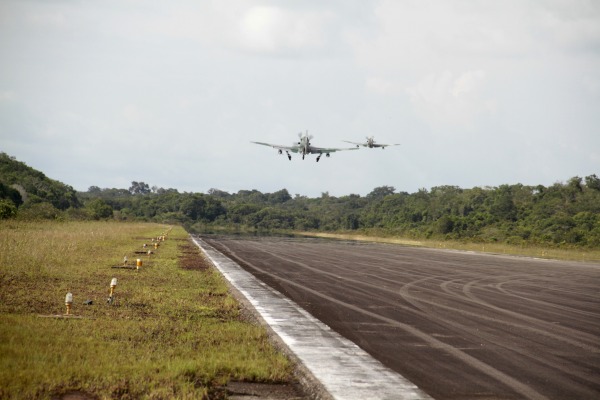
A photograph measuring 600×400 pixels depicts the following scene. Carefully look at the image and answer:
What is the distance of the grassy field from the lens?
8781 mm

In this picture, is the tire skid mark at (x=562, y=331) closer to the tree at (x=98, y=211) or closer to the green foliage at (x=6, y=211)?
the green foliage at (x=6, y=211)

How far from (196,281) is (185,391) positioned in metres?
15.3

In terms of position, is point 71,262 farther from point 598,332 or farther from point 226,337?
point 598,332

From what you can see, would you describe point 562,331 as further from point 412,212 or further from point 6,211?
point 412,212

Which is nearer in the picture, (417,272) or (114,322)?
(114,322)

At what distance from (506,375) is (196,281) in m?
14.9

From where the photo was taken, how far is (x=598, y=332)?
1617 centimetres

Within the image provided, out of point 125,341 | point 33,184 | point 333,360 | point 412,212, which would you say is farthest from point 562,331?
point 412,212

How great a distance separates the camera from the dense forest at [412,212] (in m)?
89.0

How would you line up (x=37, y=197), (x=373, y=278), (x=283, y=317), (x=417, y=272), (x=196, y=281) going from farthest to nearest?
(x=37, y=197), (x=417, y=272), (x=373, y=278), (x=196, y=281), (x=283, y=317)

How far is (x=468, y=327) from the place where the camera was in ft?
52.3

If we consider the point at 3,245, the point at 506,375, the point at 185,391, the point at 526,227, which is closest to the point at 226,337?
the point at 185,391

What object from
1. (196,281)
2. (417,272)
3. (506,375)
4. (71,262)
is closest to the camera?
(506,375)

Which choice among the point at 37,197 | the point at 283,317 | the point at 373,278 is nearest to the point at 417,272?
the point at 373,278
